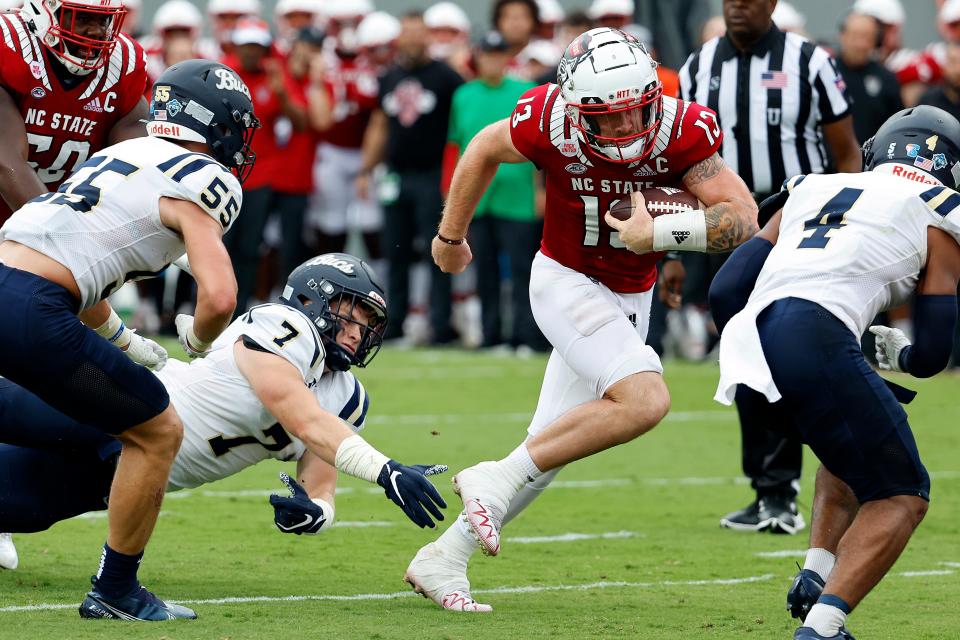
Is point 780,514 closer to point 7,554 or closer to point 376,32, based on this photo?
point 7,554

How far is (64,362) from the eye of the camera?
4.24 meters

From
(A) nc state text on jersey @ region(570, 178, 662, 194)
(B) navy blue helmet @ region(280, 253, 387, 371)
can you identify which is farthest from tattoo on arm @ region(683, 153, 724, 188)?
(B) navy blue helmet @ region(280, 253, 387, 371)

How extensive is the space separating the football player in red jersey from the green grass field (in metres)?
0.34

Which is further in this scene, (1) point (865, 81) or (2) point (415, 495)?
(1) point (865, 81)

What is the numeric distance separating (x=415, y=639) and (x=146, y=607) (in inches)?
31.8

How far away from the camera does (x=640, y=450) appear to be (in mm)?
8625

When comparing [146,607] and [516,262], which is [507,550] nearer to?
[146,607]

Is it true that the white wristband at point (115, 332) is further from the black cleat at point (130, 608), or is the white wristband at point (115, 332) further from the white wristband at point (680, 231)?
the white wristband at point (680, 231)

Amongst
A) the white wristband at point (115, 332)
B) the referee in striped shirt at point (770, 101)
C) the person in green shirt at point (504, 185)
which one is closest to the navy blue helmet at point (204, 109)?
the white wristband at point (115, 332)

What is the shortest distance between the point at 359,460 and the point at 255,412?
0.66m

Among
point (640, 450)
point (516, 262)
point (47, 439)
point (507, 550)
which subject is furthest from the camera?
point (516, 262)

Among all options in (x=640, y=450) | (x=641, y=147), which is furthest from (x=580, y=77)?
(x=640, y=450)

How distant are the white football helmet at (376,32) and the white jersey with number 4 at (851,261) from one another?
10197 mm

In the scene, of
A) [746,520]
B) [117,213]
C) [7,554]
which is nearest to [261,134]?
[746,520]
